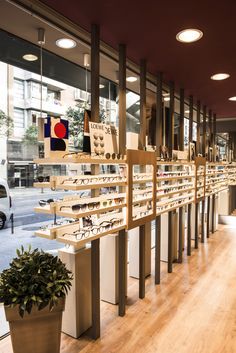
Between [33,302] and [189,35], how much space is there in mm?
2501

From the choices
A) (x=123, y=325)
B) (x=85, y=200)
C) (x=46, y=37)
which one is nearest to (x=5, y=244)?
(x=85, y=200)

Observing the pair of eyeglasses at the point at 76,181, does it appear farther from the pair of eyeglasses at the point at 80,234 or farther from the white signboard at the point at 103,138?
the pair of eyeglasses at the point at 80,234

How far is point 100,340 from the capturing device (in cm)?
243

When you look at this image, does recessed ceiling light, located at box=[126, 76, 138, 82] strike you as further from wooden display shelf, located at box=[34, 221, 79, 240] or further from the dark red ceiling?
wooden display shelf, located at box=[34, 221, 79, 240]

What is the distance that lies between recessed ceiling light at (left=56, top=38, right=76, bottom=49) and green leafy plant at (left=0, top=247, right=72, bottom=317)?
205 centimetres

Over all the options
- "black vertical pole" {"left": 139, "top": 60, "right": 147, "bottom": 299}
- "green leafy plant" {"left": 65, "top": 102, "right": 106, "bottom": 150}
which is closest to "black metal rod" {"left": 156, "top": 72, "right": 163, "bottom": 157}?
"black vertical pole" {"left": 139, "top": 60, "right": 147, "bottom": 299}

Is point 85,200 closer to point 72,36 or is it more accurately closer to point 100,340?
point 100,340

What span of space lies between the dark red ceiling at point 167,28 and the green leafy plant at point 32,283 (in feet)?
6.36

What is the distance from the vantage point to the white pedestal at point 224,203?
703cm

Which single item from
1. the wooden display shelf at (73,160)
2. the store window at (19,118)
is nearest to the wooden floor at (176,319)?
the wooden display shelf at (73,160)

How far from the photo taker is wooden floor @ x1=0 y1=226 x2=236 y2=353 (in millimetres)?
2352

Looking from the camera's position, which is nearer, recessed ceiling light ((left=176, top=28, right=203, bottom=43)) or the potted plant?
the potted plant

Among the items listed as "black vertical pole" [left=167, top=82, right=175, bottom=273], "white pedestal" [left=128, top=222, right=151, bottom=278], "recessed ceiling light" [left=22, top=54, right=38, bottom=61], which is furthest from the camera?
"black vertical pole" [left=167, top=82, right=175, bottom=273]

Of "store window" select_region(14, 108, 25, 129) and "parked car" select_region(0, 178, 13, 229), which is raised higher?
"store window" select_region(14, 108, 25, 129)
